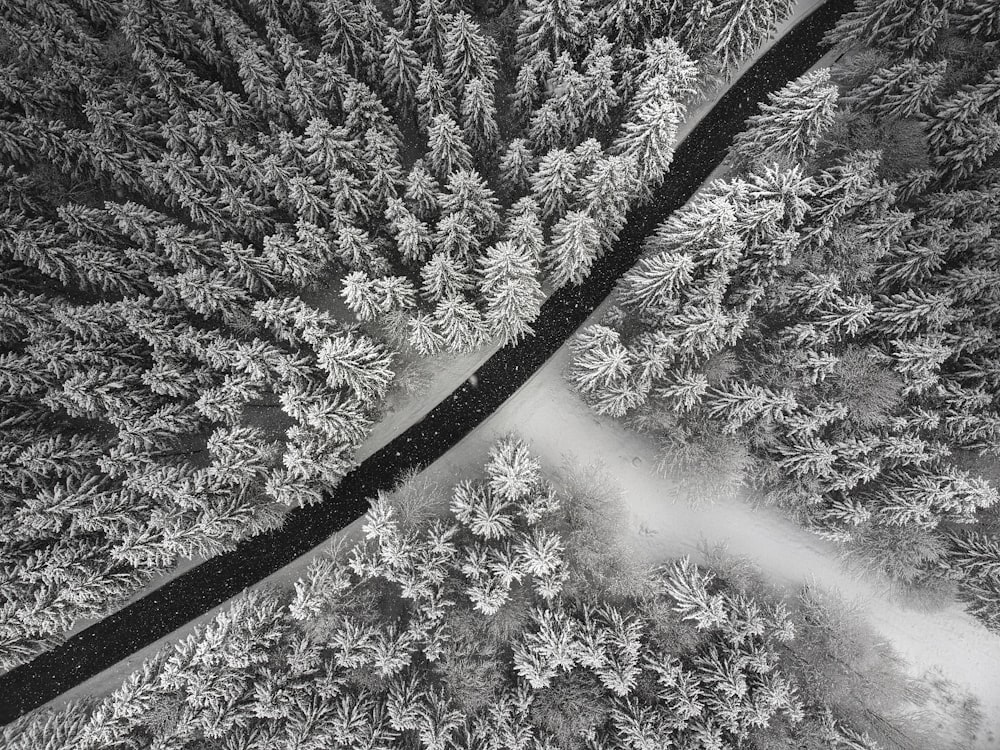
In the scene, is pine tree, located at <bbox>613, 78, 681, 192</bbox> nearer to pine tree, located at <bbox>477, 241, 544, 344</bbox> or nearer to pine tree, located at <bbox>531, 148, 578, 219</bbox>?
pine tree, located at <bbox>531, 148, 578, 219</bbox>

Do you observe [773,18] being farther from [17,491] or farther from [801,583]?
[17,491]

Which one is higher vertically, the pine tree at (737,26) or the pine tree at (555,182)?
the pine tree at (737,26)

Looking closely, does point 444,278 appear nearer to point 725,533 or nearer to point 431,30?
point 431,30

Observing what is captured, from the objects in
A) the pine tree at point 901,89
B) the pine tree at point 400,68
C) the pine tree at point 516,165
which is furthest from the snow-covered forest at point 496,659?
the pine tree at point 901,89

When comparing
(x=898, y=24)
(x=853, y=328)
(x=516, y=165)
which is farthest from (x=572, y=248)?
(x=898, y=24)

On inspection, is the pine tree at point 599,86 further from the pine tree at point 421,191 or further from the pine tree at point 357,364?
the pine tree at point 357,364

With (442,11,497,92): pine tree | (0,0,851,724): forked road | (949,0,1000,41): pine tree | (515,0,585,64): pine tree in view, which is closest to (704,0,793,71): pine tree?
(0,0,851,724): forked road
